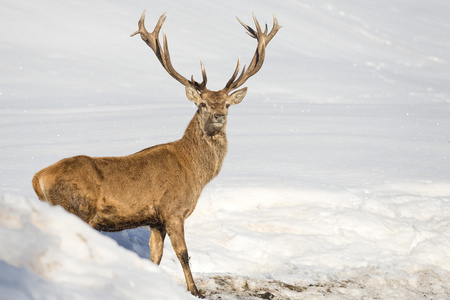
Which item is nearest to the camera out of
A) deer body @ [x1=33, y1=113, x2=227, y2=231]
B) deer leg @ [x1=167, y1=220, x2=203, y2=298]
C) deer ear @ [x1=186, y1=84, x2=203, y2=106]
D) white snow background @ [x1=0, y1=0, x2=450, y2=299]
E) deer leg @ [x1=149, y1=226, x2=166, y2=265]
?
white snow background @ [x1=0, y1=0, x2=450, y2=299]

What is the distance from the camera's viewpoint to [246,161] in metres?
12.7

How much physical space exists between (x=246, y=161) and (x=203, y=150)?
5.55m

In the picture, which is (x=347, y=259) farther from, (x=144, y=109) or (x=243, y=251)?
(x=144, y=109)

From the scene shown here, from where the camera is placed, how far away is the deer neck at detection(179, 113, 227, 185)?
708cm

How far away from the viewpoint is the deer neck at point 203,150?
7082mm

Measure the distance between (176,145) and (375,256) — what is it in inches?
114

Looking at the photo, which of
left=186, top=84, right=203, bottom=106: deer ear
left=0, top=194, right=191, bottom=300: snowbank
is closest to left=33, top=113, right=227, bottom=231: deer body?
left=186, top=84, right=203, bottom=106: deer ear

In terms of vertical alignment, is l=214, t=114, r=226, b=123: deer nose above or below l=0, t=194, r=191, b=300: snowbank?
above

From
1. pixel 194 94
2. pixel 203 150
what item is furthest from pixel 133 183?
pixel 194 94

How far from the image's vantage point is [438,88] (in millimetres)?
29469

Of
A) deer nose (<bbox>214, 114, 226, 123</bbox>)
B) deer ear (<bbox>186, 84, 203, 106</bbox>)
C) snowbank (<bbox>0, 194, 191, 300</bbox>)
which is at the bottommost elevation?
snowbank (<bbox>0, 194, 191, 300</bbox>)

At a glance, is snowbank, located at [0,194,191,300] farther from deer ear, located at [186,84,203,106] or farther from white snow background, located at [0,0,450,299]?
deer ear, located at [186,84,203,106]

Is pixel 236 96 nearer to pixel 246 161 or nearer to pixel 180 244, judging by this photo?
pixel 180 244

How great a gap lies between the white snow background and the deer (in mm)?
813
